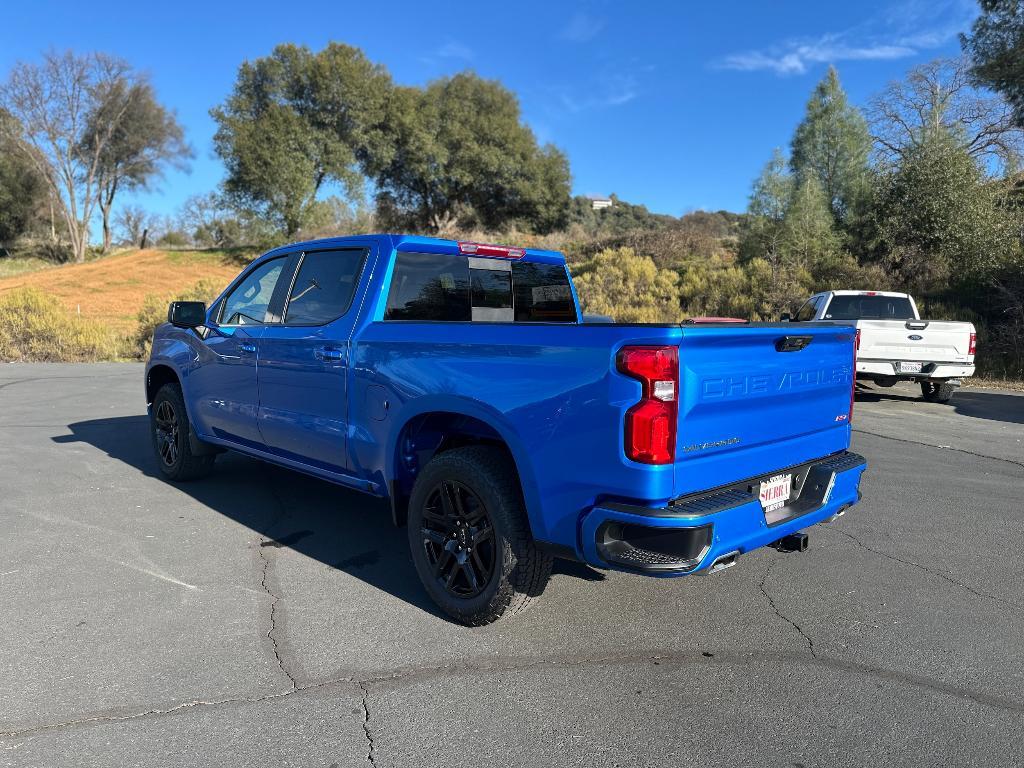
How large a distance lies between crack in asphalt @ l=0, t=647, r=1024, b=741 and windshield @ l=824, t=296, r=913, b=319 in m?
10.6

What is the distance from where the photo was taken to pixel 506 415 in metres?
3.21


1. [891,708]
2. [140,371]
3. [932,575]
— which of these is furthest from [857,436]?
[140,371]

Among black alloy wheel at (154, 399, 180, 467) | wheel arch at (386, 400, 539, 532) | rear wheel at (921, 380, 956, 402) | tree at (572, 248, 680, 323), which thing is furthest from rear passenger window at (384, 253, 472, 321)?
tree at (572, 248, 680, 323)

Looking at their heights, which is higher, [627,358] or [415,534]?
[627,358]

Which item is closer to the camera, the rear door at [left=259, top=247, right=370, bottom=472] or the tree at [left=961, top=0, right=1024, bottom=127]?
the rear door at [left=259, top=247, right=370, bottom=472]

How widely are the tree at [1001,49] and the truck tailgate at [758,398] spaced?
19.5 m

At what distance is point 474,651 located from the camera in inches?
130

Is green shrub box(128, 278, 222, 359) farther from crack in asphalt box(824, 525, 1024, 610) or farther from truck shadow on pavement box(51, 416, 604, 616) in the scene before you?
crack in asphalt box(824, 525, 1024, 610)

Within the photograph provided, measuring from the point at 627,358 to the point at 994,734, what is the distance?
1964 mm

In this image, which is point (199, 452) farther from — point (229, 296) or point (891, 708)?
point (891, 708)

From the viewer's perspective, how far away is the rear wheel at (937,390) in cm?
1148

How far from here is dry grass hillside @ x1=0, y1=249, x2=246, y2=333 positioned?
27.7 metres

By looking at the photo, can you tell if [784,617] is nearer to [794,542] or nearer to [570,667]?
[794,542]

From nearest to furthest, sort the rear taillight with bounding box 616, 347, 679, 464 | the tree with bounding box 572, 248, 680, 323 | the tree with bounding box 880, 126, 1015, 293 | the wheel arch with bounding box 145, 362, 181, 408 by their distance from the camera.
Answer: the rear taillight with bounding box 616, 347, 679, 464, the wheel arch with bounding box 145, 362, 181, 408, the tree with bounding box 880, 126, 1015, 293, the tree with bounding box 572, 248, 680, 323
